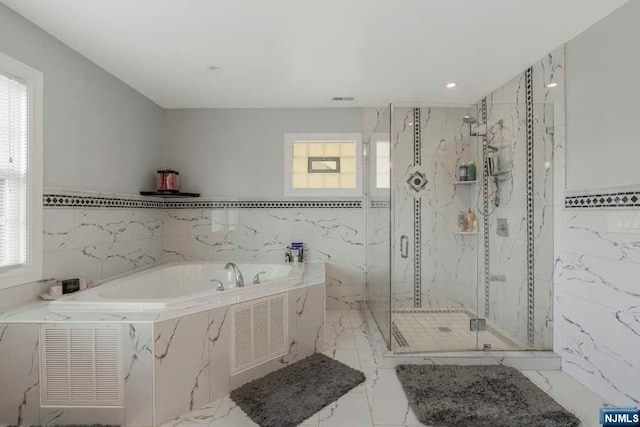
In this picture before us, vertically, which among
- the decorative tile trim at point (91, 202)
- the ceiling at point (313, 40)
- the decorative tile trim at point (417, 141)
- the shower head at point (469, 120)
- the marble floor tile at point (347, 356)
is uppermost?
the ceiling at point (313, 40)

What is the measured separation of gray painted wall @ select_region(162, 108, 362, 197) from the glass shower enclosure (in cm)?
75

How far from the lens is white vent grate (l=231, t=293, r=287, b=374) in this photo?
2000 mm

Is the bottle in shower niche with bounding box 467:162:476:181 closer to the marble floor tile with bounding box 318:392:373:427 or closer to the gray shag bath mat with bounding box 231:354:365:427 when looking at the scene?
the gray shag bath mat with bounding box 231:354:365:427

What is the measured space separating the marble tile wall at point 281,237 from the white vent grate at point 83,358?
1841 millimetres

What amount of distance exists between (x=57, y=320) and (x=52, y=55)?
1808 mm

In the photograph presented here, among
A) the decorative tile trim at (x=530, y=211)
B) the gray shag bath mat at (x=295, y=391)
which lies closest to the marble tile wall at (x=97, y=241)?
the gray shag bath mat at (x=295, y=391)

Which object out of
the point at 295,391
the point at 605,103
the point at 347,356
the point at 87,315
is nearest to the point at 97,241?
the point at 87,315

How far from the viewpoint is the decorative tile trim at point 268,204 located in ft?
11.4

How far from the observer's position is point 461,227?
323 centimetres

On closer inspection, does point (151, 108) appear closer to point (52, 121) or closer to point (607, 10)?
point (52, 121)

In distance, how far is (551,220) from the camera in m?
2.29

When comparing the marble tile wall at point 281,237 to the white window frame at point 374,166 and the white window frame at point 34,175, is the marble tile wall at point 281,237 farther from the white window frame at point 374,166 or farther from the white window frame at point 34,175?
the white window frame at point 34,175

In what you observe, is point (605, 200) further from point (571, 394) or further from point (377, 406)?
point (377, 406)

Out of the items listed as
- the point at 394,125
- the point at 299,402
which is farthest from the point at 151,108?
the point at 299,402
